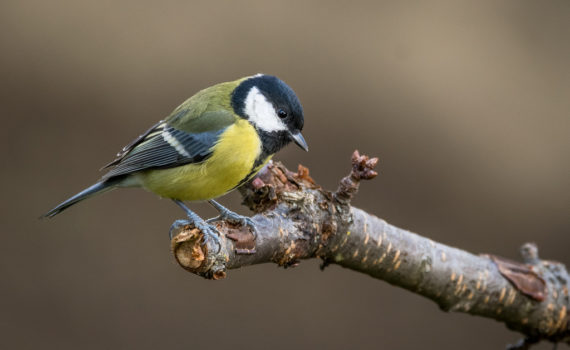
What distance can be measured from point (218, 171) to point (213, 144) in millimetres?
84

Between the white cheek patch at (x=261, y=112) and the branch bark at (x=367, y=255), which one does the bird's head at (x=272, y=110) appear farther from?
the branch bark at (x=367, y=255)

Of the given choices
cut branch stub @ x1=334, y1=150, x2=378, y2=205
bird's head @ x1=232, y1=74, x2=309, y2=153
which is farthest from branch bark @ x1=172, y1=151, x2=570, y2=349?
bird's head @ x1=232, y1=74, x2=309, y2=153

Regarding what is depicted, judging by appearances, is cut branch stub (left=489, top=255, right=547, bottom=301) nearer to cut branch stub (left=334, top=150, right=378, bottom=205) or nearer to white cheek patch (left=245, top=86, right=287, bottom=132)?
cut branch stub (left=334, top=150, right=378, bottom=205)

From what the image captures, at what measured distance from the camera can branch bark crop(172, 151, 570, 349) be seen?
60.7 inches

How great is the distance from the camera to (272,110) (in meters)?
1.97

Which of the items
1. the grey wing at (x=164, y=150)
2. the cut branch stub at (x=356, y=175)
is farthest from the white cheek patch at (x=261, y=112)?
the cut branch stub at (x=356, y=175)

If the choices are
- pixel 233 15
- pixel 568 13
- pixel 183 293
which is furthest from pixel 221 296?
A: pixel 568 13

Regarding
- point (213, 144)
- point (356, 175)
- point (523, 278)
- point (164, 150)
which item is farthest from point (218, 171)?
point (523, 278)

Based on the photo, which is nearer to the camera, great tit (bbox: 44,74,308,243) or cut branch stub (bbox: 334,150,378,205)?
cut branch stub (bbox: 334,150,378,205)

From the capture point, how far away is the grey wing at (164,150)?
6.23 ft

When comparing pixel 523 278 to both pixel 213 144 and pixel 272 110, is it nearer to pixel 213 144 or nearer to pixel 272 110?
pixel 272 110

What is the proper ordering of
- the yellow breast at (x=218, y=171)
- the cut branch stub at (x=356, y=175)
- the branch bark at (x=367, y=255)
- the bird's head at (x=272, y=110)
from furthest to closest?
the bird's head at (x=272, y=110), the yellow breast at (x=218, y=171), the cut branch stub at (x=356, y=175), the branch bark at (x=367, y=255)

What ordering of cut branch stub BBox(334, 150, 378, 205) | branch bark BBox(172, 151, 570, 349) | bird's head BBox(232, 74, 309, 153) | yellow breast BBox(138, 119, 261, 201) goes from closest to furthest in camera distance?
1. branch bark BBox(172, 151, 570, 349)
2. cut branch stub BBox(334, 150, 378, 205)
3. yellow breast BBox(138, 119, 261, 201)
4. bird's head BBox(232, 74, 309, 153)

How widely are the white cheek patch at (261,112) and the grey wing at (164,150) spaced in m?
0.11
